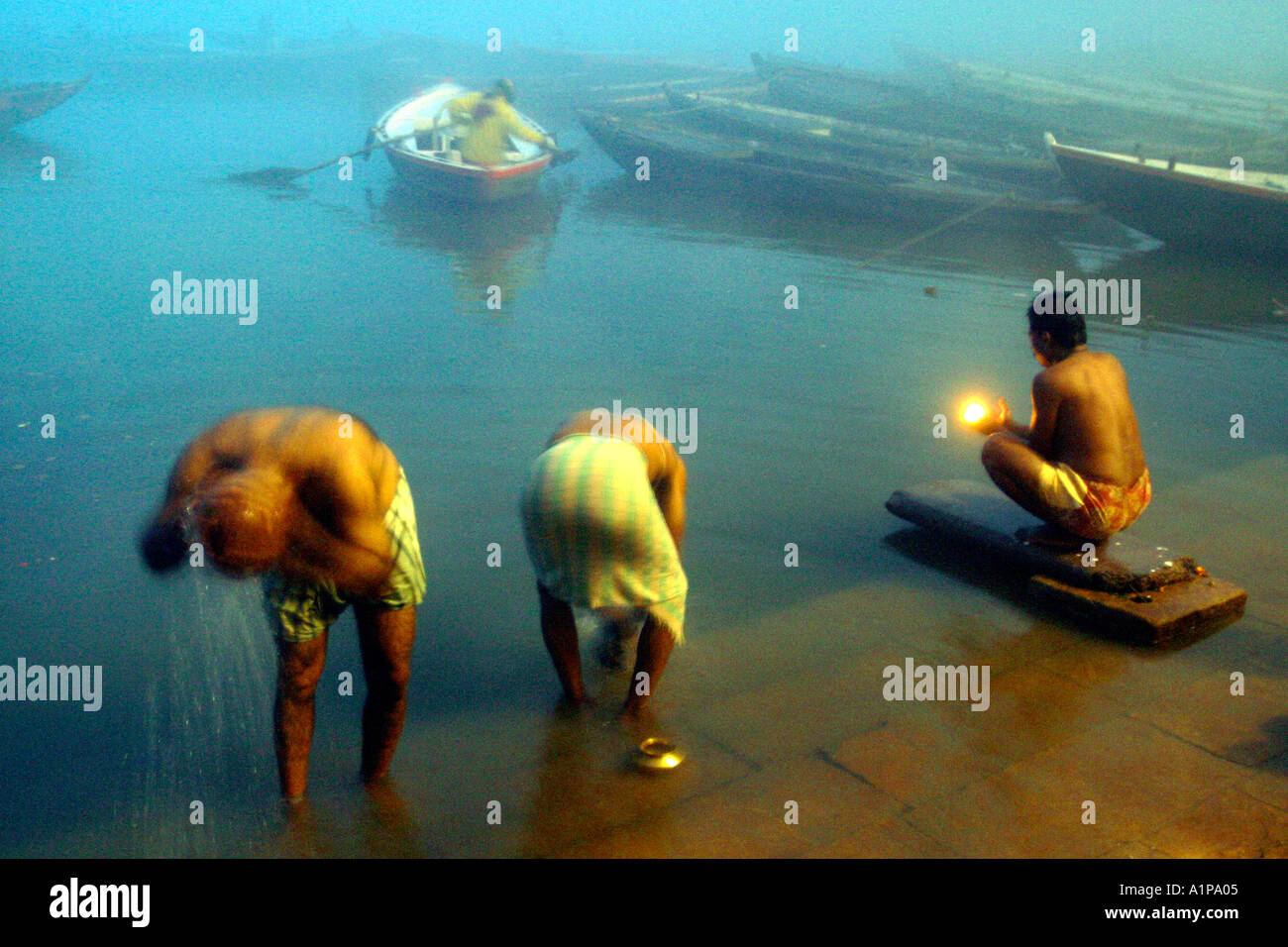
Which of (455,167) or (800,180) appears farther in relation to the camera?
(800,180)

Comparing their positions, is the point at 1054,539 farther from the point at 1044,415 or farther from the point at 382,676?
the point at 382,676

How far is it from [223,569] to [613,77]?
41406 millimetres

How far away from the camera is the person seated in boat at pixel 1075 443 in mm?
4938

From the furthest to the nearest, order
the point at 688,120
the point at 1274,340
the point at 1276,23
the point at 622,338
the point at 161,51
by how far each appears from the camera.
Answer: the point at 161,51, the point at 1276,23, the point at 688,120, the point at 1274,340, the point at 622,338

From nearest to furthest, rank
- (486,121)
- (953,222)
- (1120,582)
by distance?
(1120,582) → (953,222) → (486,121)

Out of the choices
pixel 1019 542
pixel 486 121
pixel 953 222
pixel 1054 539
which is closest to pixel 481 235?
pixel 486 121

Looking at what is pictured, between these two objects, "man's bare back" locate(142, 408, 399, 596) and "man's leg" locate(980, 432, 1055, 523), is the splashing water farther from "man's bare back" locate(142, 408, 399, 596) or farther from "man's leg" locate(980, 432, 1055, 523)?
"man's leg" locate(980, 432, 1055, 523)

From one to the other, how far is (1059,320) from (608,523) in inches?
102

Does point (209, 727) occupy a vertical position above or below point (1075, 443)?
below

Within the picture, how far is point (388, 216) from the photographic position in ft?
56.8

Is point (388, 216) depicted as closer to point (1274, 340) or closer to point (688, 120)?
point (688, 120)

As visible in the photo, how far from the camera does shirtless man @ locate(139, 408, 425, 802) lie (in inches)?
115

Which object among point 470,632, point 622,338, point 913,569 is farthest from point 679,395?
point 470,632

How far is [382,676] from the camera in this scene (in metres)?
3.55
